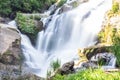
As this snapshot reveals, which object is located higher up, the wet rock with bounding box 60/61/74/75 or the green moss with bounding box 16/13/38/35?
the green moss with bounding box 16/13/38/35

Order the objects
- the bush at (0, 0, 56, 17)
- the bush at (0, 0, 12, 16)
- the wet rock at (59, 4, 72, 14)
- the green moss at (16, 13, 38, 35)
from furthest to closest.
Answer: the bush at (0, 0, 56, 17) < the bush at (0, 0, 12, 16) < the wet rock at (59, 4, 72, 14) < the green moss at (16, 13, 38, 35)

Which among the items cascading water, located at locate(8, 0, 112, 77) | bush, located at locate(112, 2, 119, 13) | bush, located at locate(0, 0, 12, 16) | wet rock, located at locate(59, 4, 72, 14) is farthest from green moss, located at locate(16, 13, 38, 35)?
bush, located at locate(112, 2, 119, 13)

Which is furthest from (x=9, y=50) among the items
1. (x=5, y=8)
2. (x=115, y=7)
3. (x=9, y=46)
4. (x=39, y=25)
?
(x=5, y=8)

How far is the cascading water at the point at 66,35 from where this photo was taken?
57.9 ft

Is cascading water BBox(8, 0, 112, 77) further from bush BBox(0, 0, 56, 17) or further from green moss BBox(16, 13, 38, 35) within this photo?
bush BBox(0, 0, 56, 17)

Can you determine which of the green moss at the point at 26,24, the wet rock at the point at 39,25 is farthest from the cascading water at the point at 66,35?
the green moss at the point at 26,24

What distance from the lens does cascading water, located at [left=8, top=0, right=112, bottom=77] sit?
57.9 feet

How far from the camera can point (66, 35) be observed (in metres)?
19.0

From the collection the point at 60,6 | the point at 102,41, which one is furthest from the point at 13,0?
the point at 102,41

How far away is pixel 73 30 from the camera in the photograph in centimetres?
1891

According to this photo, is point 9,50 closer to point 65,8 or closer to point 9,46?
point 9,46

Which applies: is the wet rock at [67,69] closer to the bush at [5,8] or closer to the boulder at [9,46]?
the boulder at [9,46]

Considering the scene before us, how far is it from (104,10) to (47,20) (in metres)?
3.03

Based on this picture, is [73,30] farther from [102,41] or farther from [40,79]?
[40,79]
